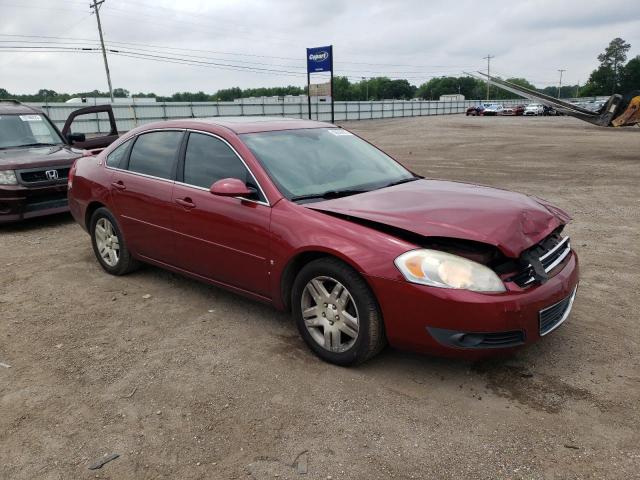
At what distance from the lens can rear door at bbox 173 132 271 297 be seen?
3.82 m

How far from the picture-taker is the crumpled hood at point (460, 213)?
10.3ft

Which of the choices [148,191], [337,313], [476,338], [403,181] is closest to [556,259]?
[476,338]

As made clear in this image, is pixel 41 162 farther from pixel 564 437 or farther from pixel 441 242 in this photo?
pixel 564 437

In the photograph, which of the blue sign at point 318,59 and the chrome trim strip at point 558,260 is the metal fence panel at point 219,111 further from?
the chrome trim strip at point 558,260

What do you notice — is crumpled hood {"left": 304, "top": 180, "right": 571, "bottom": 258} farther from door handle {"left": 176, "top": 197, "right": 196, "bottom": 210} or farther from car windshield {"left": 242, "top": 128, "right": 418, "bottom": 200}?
door handle {"left": 176, "top": 197, "right": 196, "bottom": 210}

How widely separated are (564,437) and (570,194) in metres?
7.95

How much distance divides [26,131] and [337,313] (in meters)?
7.74

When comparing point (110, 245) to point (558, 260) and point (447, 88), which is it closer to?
point (558, 260)

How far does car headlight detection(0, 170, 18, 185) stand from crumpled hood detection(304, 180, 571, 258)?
583 centimetres

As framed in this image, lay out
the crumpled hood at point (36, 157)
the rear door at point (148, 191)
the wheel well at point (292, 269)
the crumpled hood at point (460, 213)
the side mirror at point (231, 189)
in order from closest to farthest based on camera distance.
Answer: the crumpled hood at point (460, 213), the wheel well at point (292, 269), the side mirror at point (231, 189), the rear door at point (148, 191), the crumpled hood at point (36, 157)

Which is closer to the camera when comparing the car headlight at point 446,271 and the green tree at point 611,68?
the car headlight at point 446,271

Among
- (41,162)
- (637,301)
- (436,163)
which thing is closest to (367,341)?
Answer: (637,301)

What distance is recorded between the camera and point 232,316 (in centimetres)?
440

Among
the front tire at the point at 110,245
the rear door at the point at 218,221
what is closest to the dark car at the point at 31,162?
the front tire at the point at 110,245
